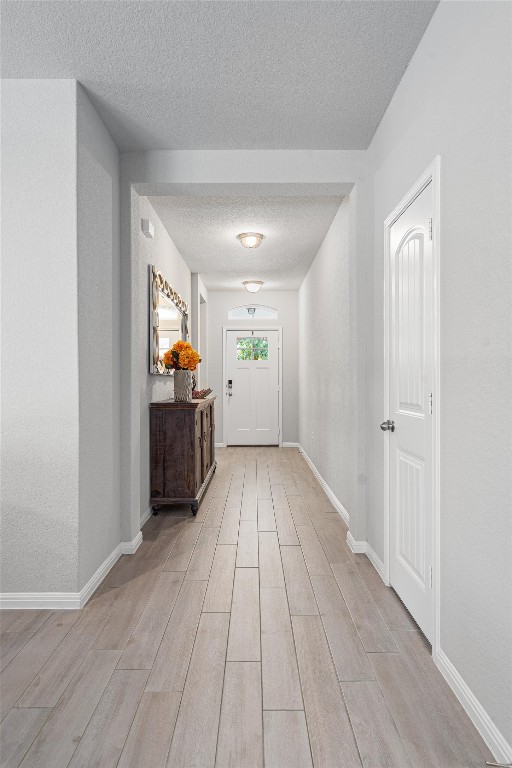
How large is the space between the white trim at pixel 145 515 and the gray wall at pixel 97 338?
65 centimetres

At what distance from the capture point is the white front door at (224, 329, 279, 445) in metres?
8.34

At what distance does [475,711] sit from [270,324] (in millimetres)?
7037

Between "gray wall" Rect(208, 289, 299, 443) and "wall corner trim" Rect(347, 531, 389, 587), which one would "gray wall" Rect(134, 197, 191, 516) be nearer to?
"wall corner trim" Rect(347, 531, 389, 587)

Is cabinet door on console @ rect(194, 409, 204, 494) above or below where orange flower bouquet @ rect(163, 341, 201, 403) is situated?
below

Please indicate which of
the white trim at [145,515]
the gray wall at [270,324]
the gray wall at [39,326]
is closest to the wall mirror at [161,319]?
the white trim at [145,515]

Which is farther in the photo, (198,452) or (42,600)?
(198,452)

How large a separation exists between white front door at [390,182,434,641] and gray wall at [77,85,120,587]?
162 cm

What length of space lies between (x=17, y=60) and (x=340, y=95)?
5.25ft

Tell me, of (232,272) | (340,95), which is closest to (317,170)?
(340,95)

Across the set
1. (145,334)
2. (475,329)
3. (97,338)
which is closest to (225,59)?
(97,338)

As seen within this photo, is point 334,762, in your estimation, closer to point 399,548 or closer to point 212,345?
point 399,548

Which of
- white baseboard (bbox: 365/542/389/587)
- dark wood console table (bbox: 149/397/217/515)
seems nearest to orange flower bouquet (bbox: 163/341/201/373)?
dark wood console table (bbox: 149/397/217/515)

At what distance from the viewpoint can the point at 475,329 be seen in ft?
5.51

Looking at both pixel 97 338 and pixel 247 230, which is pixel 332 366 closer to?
pixel 247 230
